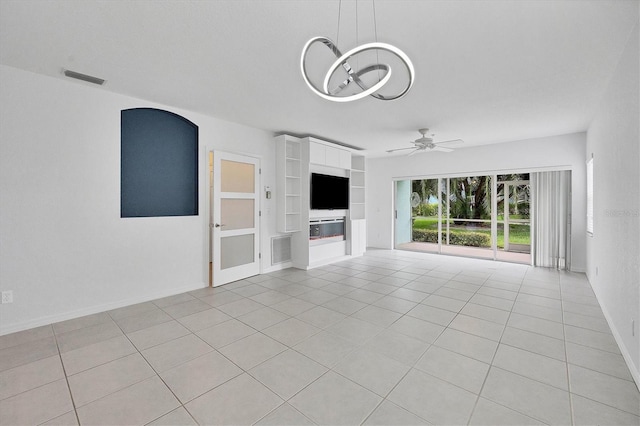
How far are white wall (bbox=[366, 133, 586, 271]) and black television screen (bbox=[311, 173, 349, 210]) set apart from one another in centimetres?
209

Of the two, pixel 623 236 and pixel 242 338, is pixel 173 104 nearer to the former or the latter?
pixel 242 338

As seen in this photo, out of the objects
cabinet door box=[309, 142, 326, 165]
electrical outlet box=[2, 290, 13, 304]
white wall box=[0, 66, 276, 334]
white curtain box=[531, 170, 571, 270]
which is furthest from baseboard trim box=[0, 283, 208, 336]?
white curtain box=[531, 170, 571, 270]

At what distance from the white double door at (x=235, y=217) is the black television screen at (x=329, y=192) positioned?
1.24 m

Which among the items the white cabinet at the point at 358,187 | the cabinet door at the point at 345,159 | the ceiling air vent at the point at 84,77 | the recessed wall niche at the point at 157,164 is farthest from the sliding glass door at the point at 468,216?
the ceiling air vent at the point at 84,77

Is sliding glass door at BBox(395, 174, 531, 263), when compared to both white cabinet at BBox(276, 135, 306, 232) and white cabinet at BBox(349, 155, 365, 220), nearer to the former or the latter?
white cabinet at BBox(349, 155, 365, 220)

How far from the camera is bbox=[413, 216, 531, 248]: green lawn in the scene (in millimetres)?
7080

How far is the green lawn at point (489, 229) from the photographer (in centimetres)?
708

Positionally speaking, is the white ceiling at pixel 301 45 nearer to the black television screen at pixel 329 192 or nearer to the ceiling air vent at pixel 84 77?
the ceiling air vent at pixel 84 77

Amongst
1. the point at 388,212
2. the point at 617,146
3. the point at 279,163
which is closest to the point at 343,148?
the point at 279,163

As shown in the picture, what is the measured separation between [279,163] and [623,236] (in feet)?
16.0

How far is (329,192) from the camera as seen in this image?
20.8 feet

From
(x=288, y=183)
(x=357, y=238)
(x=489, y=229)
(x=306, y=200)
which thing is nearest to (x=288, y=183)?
(x=288, y=183)

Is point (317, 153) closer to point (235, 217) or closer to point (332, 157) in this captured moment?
point (332, 157)

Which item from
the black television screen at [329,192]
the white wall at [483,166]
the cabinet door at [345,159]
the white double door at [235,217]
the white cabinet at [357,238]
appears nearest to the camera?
the white double door at [235,217]
